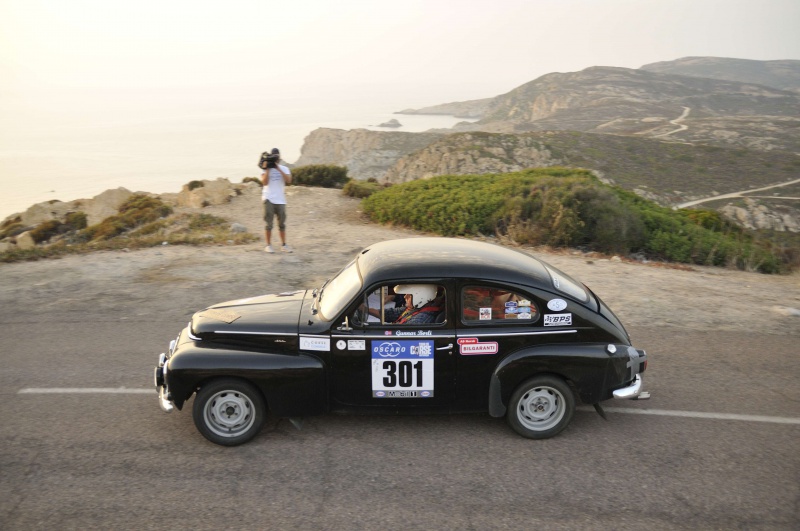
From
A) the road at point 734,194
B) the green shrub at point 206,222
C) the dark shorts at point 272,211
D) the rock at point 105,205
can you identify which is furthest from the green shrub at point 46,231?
the road at point 734,194

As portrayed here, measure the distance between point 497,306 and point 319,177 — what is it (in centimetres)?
2253

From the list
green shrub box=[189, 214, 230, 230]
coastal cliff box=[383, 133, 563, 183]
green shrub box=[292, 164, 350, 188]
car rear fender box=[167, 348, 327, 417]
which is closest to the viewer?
car rear fender box=[167, 348, 327, 417]

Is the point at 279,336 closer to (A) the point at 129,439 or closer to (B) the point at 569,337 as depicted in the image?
(A) the point at 129,439

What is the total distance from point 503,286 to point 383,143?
98.6m

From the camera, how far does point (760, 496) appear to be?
4.93 metres

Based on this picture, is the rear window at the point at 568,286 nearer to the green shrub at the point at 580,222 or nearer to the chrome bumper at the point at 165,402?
the chrome bumper at the point at 165,402

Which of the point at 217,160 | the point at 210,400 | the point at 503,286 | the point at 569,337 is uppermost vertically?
the point at 217,160

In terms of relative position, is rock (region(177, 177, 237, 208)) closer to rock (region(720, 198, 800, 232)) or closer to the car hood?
the car hood

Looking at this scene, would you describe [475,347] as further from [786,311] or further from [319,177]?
[319,177]

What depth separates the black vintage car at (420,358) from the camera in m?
5.62

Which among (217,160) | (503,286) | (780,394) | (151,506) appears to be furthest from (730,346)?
(217,160)

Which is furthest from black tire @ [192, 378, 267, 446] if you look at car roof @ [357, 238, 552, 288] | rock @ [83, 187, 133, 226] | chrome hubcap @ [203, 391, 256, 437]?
rock @ [83, 187, 133, 226]

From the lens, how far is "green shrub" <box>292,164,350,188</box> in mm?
27328

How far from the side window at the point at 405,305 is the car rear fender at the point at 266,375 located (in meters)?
0.68
